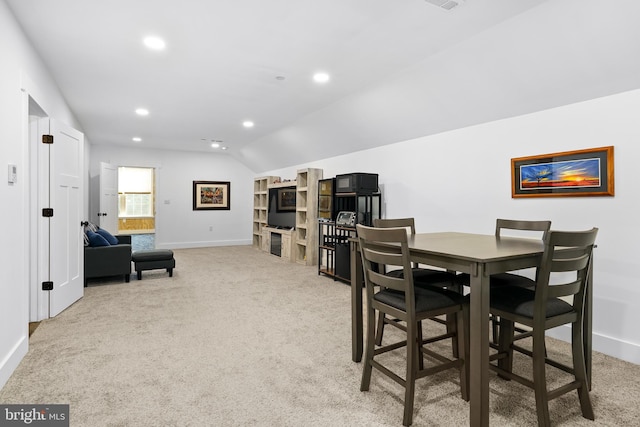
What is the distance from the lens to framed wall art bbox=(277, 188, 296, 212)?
23.1 ft

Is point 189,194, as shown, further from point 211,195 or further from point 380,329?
point 380,329

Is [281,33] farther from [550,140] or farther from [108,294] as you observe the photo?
[108,294]

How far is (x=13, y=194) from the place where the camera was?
2424 millimetres

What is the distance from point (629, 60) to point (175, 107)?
4.94 metres

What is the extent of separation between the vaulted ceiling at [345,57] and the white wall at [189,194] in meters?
3.42

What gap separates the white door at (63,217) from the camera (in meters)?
3.35

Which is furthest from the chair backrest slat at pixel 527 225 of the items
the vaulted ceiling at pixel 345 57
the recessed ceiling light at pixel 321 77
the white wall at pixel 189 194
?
the white wall at pixel 189 194

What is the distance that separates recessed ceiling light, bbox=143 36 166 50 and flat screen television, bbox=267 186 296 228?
417 cm

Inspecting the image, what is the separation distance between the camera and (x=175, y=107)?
4969 mm

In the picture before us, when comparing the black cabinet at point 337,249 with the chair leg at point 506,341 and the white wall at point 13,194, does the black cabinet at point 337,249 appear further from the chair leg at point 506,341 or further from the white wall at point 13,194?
the white wall at point 13,194

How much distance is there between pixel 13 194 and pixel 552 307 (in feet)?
11.4

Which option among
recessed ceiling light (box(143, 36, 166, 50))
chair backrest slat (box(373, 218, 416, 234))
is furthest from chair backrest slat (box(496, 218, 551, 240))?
recessed ceiling light (box(143, 36, 166, 50))

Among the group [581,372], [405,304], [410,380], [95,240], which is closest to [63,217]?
[95,240]

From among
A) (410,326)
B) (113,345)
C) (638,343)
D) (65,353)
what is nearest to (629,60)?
(638,343)
